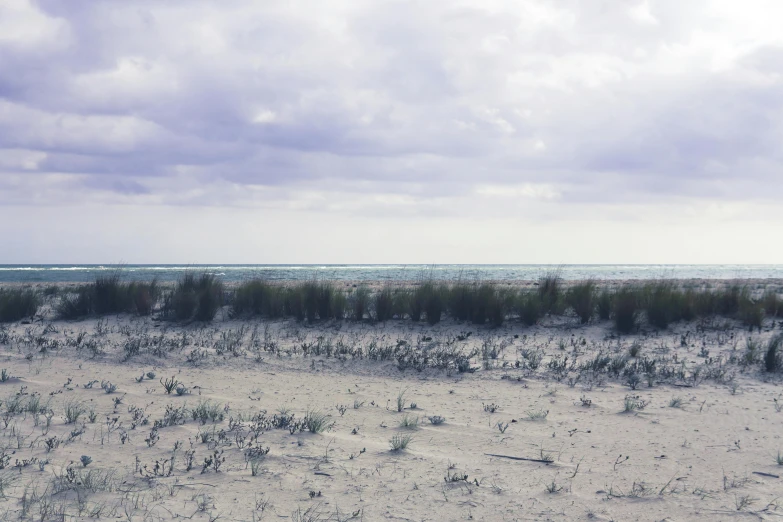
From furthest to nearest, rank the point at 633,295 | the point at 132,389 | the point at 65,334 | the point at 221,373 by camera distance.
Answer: the point at 633,295, the point at 65,334, the point at 221,373, the point at 132,389

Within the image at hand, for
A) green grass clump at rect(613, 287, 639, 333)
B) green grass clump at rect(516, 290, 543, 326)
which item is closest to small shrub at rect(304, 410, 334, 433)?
green grass clump at rect(516, 290, 543, 326)

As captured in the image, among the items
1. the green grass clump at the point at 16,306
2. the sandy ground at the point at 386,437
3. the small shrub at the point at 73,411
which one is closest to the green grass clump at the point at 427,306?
the sandy ground at the point at 386,437

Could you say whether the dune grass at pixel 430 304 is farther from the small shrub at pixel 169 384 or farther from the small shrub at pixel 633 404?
the small shrub at pixel 169 384

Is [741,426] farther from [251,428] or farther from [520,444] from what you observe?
[251,428]

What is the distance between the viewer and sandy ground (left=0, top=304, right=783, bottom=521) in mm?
3842

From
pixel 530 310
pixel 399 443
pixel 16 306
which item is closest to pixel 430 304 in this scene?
pixel 530 310

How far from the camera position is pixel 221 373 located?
805 cm

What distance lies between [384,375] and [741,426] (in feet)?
14.2

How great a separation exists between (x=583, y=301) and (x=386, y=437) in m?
7.80

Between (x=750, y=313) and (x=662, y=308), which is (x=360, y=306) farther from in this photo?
(x=750, y=313)

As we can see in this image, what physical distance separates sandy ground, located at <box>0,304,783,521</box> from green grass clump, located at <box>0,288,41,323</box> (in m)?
2.95

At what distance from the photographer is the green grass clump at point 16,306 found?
39.8 ft

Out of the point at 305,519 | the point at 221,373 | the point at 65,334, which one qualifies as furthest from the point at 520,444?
the point at 65,334

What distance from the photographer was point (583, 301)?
12.0 meters
